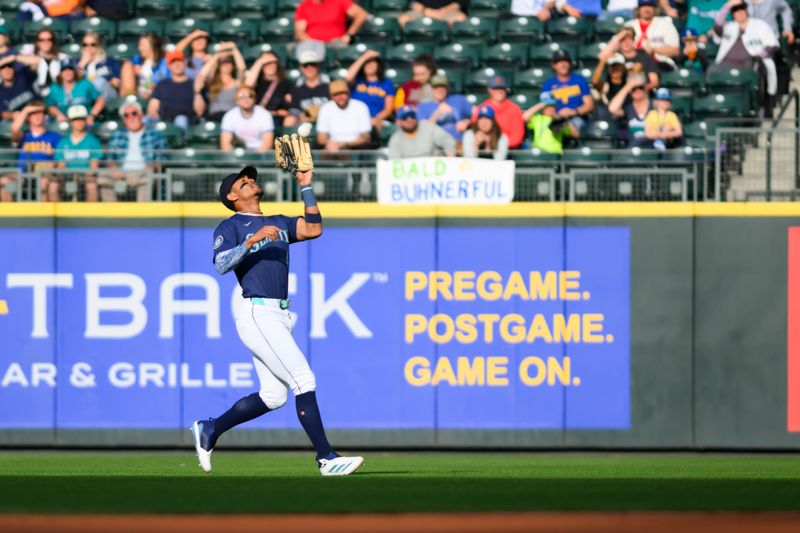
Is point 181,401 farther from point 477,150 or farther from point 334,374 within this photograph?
point 477,150

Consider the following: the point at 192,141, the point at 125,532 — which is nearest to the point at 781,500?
the point at 125,532

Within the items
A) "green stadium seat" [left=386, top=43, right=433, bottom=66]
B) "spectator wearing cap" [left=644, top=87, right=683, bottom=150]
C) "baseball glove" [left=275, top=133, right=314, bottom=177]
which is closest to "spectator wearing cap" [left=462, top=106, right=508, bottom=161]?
"spectator wearing cap" [left=644, top=87, right=683, bottom=150]

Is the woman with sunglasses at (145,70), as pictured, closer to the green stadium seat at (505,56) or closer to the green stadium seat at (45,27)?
the green stadium seat at (45,27)

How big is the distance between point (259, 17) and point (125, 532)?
36.8 ft

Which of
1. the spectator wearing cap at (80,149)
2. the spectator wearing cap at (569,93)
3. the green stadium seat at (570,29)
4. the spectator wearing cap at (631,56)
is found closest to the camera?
the spectator wearing cap at (80,149)

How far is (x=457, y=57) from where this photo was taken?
16.8 metres

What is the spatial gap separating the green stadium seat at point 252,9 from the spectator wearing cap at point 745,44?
5.08 m

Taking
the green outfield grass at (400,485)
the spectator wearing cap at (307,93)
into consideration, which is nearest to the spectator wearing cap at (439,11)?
the spectator wearing cap at (307,93)

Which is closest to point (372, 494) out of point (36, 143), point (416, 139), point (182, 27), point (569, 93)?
point (416, 139)

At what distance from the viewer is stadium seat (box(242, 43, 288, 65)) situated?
54.8 ft

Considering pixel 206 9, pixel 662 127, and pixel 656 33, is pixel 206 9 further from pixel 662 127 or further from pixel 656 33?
pixel 662 127

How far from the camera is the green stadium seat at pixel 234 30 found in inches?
679

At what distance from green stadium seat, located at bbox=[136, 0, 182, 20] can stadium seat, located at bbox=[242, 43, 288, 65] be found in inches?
54.6

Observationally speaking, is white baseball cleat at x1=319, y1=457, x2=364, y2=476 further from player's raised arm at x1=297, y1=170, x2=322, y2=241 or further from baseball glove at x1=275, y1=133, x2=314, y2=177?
baseball glove at x1=275, y1=133, x2=314, y2=177
